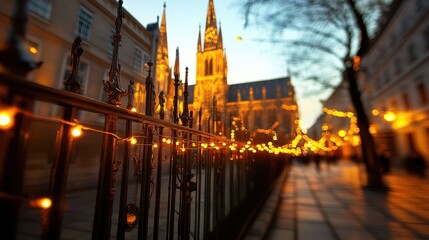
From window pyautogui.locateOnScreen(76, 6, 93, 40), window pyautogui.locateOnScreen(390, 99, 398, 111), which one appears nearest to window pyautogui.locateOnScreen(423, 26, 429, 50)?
window pyautogui.locateOnScreen(390, 99, 398, 111)

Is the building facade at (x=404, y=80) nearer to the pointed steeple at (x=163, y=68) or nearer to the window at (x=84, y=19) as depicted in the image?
the pointed steeple at (x=163, y=68)

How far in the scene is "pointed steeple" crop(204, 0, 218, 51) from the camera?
40.0 metres

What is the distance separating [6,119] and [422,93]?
2285 centimetres

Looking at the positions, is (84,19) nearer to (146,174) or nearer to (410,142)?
(146,174)

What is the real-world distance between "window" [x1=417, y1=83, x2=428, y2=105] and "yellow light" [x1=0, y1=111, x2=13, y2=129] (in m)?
22.1

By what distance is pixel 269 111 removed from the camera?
46.4 m

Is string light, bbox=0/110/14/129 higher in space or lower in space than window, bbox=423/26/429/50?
lower

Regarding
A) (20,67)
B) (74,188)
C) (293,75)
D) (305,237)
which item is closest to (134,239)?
(305,237)

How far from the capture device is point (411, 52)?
56.4 feet

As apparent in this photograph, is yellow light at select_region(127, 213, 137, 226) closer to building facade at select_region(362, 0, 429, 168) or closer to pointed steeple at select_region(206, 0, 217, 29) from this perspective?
building facade at select_region(362, 0, 429, 168)

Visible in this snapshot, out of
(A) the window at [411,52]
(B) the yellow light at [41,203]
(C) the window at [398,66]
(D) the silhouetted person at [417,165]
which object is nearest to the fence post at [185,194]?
(B) the yellow light at [41,203]

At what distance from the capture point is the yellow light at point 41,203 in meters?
0.72

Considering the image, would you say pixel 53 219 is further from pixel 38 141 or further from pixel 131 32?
pixel 38 141

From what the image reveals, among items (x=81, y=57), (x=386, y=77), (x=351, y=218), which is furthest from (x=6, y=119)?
(x=386, y=77)
